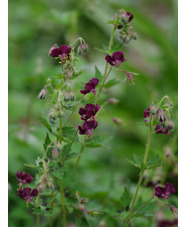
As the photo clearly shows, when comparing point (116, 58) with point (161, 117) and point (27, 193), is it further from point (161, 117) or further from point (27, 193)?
point (27, 193)

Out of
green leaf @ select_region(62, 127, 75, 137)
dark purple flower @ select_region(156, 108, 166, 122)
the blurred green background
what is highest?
dark purple flower @ select_region(156, 108, 166, 122)

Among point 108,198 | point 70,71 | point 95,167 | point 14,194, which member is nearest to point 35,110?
point 95,167

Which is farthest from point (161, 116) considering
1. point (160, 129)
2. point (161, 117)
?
point (160, 129)

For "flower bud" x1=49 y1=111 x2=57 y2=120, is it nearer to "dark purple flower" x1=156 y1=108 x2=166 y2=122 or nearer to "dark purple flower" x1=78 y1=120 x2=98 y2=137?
"dark purple flower" x1=78 y1=120 x2=98 y2=137

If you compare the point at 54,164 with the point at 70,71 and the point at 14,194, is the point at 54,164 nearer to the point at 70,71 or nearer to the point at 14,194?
the point at 70,71

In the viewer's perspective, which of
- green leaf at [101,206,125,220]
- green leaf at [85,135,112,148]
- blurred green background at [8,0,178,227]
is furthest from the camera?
blurred green background at [8,0,178,227]

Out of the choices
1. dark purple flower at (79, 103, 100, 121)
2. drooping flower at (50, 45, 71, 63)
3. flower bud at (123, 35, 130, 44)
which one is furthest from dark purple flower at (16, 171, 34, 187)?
flower bud at (123, 35, 130, 44)
